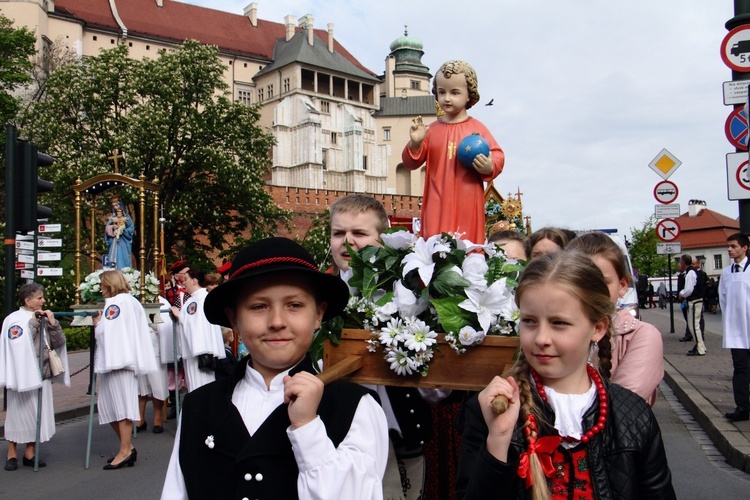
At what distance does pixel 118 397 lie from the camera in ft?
28.0

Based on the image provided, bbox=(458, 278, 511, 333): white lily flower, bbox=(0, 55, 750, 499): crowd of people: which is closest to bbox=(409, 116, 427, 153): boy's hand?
bbox=(458, 278, 511, 333): white lily flower

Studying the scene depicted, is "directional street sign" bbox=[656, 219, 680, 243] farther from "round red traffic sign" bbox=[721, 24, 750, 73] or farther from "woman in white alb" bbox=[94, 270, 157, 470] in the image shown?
"woman in white alb" bbox=[94, 270, 157, 470]

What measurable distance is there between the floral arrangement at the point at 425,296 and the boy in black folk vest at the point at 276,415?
85 cm

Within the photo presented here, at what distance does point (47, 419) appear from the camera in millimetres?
9031

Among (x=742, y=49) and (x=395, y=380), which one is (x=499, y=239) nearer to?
(x=395, y=380)

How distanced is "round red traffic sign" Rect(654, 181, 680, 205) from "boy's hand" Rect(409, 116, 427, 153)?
48.0 feet

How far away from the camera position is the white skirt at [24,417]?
8.79 m

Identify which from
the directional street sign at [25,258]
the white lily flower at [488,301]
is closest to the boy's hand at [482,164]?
the white lily flower at [488,301]

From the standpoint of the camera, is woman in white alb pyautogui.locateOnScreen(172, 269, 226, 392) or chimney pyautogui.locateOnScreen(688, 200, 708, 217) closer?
woman in white alb pyautogui.locateOnScreen(172, 269, 226, 392)

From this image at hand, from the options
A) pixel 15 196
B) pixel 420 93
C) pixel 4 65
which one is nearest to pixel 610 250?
pixel 15 196

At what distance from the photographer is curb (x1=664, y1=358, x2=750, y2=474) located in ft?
24.5

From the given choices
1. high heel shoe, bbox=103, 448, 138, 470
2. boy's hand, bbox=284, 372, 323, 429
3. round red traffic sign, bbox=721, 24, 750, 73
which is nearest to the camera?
boy's hand, bbox=284, 372, 323, 429

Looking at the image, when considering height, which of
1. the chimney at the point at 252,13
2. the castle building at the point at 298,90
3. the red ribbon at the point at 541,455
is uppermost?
the chimney at the point at 252,13

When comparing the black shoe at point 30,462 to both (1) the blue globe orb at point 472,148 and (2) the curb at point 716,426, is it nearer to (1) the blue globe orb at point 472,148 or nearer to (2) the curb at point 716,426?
(1) the blue globe orb at point 472,148
